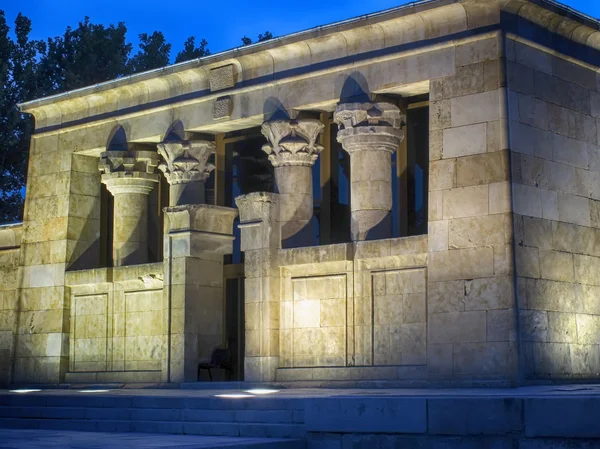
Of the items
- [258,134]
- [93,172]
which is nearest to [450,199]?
[258,134]

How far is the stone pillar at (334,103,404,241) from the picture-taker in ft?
81.4

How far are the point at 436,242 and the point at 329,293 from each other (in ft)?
10.0

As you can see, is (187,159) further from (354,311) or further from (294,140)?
(354,311)

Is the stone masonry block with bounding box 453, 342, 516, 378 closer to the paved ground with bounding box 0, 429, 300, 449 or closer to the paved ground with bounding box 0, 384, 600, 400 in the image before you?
the paved ground with bounding box 0, 384, 600, 400

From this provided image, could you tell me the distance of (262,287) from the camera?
85.1 ft

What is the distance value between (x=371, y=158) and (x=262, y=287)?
3631 millimetres

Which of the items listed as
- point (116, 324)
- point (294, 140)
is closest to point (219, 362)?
point (116, 324)

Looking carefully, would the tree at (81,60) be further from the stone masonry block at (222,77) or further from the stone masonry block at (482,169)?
the stone masonry block at (482,169)

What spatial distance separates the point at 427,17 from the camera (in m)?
23.8

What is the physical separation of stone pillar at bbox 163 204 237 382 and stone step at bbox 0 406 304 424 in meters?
4.84

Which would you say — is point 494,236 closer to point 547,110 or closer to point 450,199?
point 450,199

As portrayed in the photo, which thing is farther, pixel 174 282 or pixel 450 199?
pixel 174 282

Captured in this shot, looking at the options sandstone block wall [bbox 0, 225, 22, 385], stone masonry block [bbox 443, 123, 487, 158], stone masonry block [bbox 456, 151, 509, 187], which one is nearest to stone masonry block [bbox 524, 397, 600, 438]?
stone masonry block [bbox 456, 151, 509, 187]

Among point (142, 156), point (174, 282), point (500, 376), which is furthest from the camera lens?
point (142, 156)
